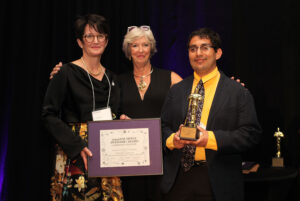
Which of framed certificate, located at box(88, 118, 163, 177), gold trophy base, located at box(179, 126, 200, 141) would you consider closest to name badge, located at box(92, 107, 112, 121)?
framed certificate, located at box(88, 118, 163, 177)

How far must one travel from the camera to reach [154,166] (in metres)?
2.28

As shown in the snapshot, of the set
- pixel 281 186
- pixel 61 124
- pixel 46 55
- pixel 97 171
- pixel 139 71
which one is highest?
pixel 46 55

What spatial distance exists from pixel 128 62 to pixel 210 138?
1757 millimetres

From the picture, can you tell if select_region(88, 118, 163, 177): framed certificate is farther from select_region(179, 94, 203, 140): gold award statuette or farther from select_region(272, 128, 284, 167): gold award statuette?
select_region(272, 128, 284, 167): gold award statuette

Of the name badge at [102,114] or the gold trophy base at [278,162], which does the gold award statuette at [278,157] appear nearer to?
the gold trophy base at [278,162]

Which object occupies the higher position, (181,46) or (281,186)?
(181,46)

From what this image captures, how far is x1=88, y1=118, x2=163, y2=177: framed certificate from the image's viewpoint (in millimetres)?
2289

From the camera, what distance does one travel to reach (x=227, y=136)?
1987mm

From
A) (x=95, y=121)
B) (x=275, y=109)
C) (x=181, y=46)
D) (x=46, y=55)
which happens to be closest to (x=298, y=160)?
(x=275, y=109)

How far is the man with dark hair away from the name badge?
48cm

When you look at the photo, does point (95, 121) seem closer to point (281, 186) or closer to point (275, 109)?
point (281, 186)

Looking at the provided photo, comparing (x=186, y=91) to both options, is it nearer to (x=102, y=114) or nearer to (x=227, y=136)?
(x=227, y=136)

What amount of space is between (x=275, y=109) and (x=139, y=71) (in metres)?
1.56

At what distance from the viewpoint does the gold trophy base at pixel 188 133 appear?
190 centimetres
